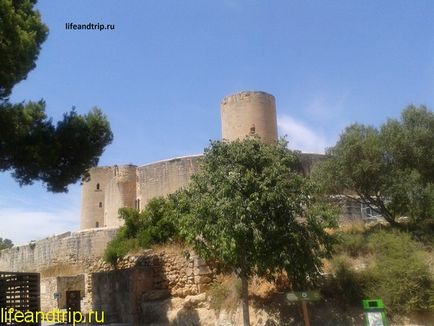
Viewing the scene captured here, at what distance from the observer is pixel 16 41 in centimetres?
988

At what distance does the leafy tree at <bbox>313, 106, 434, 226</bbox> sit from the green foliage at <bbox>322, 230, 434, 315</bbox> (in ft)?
5.58

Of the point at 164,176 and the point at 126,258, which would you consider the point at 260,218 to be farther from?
the point at 164,176

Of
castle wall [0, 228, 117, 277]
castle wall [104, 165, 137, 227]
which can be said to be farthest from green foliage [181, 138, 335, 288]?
castle wall [104, 165, 137, 227]

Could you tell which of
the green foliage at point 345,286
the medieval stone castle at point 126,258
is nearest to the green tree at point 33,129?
the medieval stone castle at point 126,258

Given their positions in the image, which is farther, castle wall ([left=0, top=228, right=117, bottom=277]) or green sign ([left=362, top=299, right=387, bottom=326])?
castle wall ([left=0, top=228, right=117, bottom=277])

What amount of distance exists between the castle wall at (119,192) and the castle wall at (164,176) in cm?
112

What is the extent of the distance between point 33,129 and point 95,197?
20452 millimetres

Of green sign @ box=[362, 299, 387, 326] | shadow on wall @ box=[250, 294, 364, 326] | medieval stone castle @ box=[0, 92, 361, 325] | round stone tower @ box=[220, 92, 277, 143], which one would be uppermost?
round stone tower @ box=[220, 92, 277, 143]

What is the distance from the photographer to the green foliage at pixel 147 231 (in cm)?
1480

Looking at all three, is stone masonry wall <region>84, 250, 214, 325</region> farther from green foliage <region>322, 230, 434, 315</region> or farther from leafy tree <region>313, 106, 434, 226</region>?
leafy tree <region>313, 106, 434, 226</region>

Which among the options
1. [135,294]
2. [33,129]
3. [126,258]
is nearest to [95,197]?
[126,258]

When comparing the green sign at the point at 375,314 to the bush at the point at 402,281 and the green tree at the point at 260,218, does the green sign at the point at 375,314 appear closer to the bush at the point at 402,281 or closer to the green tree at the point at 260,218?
the green tree at the point at 260,218

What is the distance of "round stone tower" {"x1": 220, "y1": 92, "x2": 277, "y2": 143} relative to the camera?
21.4 m

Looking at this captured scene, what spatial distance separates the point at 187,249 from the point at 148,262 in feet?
4.28
